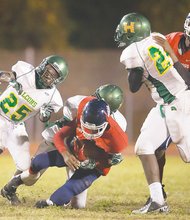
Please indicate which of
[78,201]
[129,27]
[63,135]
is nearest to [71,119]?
[63,135]

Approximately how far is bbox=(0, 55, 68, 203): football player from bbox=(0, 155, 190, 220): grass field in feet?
1.97

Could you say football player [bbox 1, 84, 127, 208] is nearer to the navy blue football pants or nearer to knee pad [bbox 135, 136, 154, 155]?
the navy blue football pants

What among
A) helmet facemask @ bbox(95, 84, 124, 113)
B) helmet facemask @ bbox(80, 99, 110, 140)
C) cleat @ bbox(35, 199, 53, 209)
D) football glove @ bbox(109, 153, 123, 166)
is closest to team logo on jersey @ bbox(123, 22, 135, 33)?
helmet facemask @ bbox(95, 84, 124, 113)

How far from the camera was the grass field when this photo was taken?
688 cm

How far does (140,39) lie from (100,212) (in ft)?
5.65

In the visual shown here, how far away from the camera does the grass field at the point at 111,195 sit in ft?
22.6

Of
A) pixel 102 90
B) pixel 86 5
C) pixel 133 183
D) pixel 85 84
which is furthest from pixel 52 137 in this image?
pixel 86 5

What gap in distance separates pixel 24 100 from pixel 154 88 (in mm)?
1557

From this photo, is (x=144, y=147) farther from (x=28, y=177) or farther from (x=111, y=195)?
(x=111, y=195)

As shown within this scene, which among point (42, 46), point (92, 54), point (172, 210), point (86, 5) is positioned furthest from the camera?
point (86, 5)

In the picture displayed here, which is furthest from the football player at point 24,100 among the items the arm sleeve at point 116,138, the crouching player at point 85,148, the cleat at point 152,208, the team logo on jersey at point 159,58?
the cleat at point 152,208

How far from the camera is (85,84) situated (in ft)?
64.7

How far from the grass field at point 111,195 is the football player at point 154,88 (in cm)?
45

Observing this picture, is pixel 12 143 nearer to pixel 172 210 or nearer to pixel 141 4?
pixel 172 210
